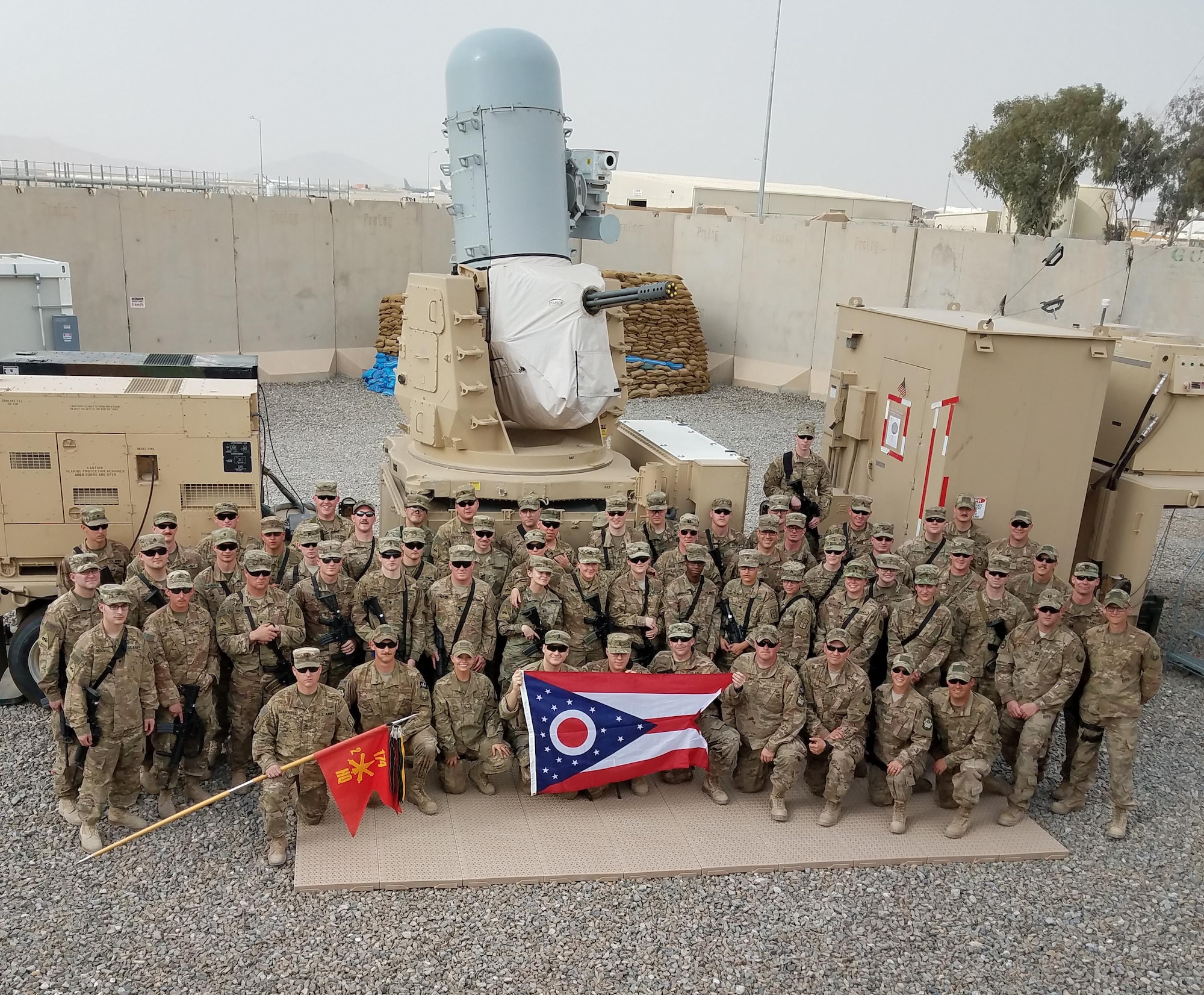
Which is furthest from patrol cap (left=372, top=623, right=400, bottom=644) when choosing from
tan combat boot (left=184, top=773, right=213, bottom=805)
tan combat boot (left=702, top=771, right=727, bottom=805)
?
tan combat boot (left=702, top=771, right=727, bottom=805)

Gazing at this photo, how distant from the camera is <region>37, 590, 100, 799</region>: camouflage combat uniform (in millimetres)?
6309

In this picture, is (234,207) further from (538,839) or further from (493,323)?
(538,839)

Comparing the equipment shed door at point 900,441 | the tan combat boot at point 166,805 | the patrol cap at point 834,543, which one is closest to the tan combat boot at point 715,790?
the patrol cap at point 834,543

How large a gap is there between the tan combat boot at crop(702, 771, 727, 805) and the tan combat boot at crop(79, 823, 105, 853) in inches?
141

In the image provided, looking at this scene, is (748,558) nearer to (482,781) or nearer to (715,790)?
(715,790)

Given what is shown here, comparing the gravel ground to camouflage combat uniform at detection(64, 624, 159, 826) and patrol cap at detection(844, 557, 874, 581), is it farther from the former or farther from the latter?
patrol cap at detection(844, 557, 874, 581)

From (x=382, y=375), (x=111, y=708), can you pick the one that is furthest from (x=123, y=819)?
(x=382, y=375)

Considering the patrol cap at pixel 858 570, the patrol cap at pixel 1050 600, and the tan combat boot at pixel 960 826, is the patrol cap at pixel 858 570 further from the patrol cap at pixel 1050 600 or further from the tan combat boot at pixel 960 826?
the tan combat boot at pixel 960 826

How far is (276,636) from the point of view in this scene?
668 centimetres

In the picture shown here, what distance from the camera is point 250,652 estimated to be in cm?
675

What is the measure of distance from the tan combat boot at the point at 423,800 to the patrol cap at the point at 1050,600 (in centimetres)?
398

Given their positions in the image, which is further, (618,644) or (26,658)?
(26,658)

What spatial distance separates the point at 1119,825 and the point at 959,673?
150 cm

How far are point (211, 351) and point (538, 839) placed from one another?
47.7ft
